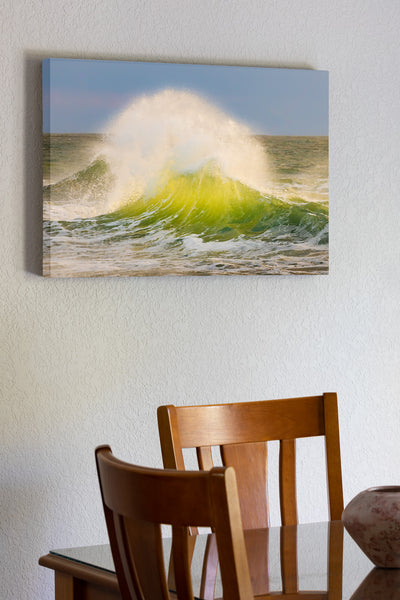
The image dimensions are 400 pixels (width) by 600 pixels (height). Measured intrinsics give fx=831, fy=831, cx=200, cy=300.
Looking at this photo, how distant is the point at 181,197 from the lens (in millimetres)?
2471

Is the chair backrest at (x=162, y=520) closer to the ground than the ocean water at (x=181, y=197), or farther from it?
closer to the ground

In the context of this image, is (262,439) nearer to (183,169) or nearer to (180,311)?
(180,311)

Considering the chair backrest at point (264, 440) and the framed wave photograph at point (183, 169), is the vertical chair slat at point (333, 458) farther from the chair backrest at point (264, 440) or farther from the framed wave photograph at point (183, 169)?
the framed wave photograph at point (183, 169)

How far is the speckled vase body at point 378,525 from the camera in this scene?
4.27ft

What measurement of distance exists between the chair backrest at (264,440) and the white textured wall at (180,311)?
71 centimetres

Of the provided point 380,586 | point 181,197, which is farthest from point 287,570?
point 181,197

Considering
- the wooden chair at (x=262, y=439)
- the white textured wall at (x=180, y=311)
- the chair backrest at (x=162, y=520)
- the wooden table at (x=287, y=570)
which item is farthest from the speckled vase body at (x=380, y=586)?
the white textured wall at (x=180, y=311)

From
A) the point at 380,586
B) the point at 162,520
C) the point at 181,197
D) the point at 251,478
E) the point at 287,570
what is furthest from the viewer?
the point at 181,197

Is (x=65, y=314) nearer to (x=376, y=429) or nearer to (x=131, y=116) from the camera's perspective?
(x=131, y=116)

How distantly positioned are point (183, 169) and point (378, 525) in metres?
1.42

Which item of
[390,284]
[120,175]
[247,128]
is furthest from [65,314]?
[390,284]

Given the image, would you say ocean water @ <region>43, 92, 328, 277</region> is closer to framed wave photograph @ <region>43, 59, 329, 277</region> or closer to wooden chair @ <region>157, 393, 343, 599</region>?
framed wave photograph @ <region>43, 59, 329, 277</region>

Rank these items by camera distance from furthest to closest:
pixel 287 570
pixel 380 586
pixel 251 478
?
pixel 251 478 → pixel 287 570 → pixel 380 586

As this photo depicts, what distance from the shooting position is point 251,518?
5.93 ft
